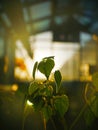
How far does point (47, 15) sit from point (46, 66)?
31.0ft

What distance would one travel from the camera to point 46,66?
67 centimetres

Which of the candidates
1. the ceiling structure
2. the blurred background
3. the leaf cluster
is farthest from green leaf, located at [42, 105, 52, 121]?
the blurred background

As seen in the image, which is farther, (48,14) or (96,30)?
(96,30)

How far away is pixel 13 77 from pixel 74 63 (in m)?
3.58

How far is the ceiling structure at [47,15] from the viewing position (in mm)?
3718

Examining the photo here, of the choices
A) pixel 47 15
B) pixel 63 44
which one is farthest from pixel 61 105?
pixel 63 44

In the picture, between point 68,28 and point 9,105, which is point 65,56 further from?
point 9,105

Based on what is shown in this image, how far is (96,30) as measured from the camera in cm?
1250

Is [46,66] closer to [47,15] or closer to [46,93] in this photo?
[46,93]

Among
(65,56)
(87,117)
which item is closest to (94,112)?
(87,117)

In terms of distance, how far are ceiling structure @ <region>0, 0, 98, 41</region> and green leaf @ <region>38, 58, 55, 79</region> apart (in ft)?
8.28

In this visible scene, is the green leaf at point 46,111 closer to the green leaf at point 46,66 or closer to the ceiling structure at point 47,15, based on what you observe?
the green leaf at point 46,66

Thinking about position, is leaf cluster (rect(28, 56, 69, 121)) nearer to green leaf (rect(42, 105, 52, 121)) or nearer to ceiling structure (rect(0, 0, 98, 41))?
green leaf (rect(42, 105, 52, 121))

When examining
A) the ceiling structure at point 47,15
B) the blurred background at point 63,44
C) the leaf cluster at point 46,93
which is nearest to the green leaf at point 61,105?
the leaf cluster at point 46,93
